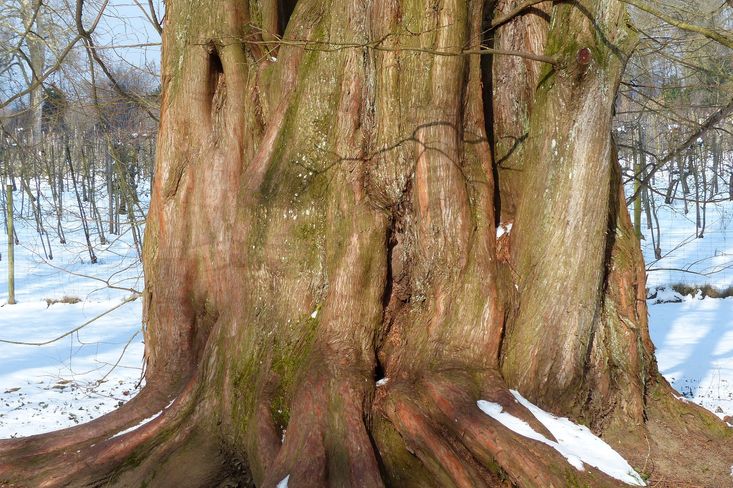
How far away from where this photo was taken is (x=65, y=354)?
33.5 ft

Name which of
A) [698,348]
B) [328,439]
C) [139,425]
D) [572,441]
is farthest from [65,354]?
[698,348]

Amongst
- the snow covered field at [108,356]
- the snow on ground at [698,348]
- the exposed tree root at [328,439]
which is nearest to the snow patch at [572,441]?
the snow covered field at [108,356]

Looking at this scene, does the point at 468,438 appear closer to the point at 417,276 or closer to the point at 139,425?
the point at 417,276

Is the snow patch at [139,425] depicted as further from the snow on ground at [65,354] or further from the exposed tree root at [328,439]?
the snow on ground at [65,354]

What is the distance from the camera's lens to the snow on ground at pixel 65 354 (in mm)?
6863

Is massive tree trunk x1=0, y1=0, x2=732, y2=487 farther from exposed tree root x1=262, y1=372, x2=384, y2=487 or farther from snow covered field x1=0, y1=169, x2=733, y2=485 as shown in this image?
snow covered field x1=0, y1=169, x2=733, y2=485

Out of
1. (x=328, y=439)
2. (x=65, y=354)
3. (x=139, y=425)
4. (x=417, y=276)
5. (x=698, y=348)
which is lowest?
(x=65, y=354)

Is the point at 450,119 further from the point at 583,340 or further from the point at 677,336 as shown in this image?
the point at 677,336

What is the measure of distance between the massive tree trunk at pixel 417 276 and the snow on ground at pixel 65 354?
199 cm

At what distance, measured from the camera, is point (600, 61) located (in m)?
3.90

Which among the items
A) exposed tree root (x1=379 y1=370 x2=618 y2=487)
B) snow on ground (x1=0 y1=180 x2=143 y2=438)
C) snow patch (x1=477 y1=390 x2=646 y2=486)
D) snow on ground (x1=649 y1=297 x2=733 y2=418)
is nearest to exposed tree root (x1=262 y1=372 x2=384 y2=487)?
exposed tree root (x1=379 y1=370 x2=618 y2=487)

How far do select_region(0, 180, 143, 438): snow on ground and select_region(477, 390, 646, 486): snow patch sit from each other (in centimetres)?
351

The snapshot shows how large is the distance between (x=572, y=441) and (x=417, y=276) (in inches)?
50.2

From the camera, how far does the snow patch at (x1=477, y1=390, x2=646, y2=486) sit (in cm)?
354
